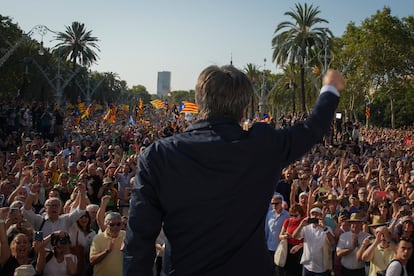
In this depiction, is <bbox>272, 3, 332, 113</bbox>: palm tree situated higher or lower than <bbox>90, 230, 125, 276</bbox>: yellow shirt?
A: higher

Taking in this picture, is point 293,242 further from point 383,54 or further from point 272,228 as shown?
point 383,54

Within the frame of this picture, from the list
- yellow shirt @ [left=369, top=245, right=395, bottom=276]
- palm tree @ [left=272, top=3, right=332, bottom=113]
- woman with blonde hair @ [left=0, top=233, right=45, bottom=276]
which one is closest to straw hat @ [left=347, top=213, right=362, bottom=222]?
yellow shirt @ [left=369, top=245, right=395, bottom=276]

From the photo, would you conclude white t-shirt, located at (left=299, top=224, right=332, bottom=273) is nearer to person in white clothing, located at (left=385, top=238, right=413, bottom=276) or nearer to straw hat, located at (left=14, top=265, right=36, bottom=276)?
person in white clothing, located at (left=385, top=238, right=413, bottom=276)

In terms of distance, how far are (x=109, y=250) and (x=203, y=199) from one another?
4.37m

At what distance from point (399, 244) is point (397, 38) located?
44.0m

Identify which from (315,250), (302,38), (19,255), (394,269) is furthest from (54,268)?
(302,38)

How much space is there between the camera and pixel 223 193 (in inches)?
76.0

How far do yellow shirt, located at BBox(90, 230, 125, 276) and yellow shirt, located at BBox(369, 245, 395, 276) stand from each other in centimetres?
314

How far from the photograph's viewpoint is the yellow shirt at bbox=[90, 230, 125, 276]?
19.5 ft

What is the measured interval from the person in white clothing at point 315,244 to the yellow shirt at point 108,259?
8.41 feet

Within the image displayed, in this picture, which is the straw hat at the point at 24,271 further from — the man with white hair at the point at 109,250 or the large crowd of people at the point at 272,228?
the man with white hair at the point at 109,250

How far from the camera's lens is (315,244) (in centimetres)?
689

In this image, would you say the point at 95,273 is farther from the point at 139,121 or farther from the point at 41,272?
the point at 139,121

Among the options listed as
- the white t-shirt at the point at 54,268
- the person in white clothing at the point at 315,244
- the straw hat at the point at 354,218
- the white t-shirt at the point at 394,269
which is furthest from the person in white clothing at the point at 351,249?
the white t-shirt at the point at 54,268
